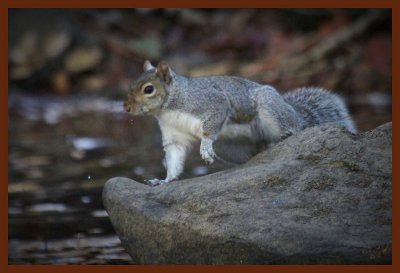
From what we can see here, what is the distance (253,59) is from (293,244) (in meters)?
9.80

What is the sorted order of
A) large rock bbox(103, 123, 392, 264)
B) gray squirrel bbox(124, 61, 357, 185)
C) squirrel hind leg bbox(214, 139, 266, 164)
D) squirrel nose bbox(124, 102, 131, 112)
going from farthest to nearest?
squirrel hind leg bbox(214, 139, 266, 164) < gray squirrel bbox(124, 61, 357, 185) < squirrel nose bbox(124, 102, 131, 112) < large rock bbox(103, 123, 392, 264)

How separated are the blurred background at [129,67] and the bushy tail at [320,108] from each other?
155cm

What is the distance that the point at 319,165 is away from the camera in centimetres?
482

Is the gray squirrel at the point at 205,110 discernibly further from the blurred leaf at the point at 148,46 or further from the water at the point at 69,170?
the blurred leaf at the point at 148,46

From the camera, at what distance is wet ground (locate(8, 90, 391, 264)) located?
5516 millimetres

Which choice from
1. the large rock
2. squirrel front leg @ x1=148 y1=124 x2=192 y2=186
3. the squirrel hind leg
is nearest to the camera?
the large rock

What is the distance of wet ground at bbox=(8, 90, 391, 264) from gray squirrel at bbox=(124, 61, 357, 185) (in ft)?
1.11

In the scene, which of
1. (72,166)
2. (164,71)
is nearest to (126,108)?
(164,71)

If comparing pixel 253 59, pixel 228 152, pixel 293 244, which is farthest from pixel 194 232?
pixel 253 59

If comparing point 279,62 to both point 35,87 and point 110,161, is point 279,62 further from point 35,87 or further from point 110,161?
point 110,161

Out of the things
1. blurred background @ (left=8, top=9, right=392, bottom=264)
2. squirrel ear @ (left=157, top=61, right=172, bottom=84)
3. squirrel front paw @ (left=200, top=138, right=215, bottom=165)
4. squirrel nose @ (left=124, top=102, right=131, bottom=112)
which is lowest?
squirrel front paw @ (left=200, top=138, right=215, bottom=165)

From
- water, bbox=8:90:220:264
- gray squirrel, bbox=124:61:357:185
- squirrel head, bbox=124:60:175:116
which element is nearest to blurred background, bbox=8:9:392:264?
Result: water, bbox=8:90:220:264

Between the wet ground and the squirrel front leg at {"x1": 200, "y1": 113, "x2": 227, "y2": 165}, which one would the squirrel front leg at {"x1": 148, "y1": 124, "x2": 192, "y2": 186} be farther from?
the wet ground

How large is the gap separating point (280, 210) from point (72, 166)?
4002mm
